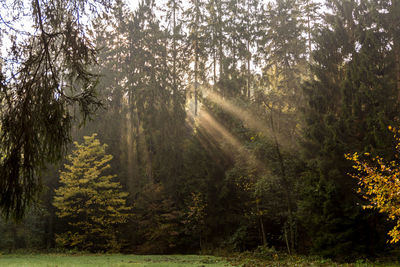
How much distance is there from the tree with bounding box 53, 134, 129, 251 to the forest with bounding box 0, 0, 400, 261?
13cm

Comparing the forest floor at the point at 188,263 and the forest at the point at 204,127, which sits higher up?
the forest at the point at 204,127

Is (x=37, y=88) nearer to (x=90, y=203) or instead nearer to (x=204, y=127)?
(x=204, y=127)

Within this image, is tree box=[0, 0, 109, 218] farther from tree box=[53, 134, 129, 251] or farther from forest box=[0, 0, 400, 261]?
tree box=[53, 134, 129, 251]

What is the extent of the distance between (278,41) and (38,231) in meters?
22.6

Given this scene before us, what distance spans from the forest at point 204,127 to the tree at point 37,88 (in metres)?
0.02

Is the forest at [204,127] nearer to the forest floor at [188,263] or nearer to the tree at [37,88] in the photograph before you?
the tree at [37,88]

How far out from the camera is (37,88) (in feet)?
15.2

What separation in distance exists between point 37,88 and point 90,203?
1820cm

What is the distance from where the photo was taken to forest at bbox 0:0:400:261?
4879 mm

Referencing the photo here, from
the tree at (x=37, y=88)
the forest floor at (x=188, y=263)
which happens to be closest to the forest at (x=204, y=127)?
the tree at (x=37, y=88)

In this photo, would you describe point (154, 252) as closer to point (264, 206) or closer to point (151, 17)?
point (264, 206)

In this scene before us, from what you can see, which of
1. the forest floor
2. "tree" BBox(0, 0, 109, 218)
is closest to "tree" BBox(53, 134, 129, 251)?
the forest floor

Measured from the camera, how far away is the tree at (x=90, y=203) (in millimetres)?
21234

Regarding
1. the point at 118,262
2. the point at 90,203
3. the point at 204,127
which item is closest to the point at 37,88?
the point at 118,262
